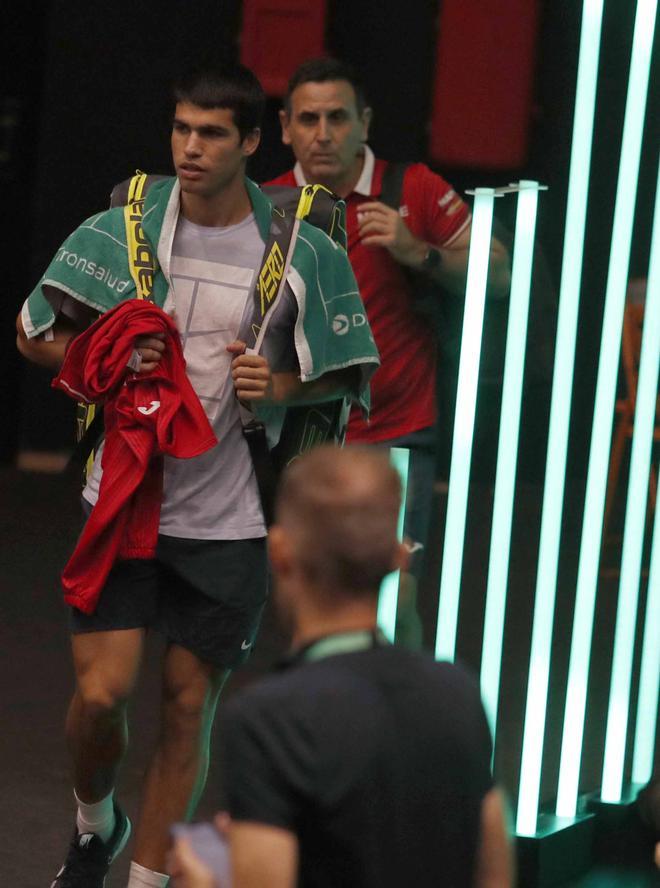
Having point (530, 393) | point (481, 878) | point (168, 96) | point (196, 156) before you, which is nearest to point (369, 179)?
point (530, 393)


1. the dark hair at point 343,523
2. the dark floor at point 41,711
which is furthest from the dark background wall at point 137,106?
the dark hair at point 343,523

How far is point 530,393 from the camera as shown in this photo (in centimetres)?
382

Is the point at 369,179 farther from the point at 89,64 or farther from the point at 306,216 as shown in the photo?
the point at 89,64

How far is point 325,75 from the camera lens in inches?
170

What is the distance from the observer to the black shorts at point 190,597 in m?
3.23

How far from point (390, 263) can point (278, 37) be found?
5451 millimetres

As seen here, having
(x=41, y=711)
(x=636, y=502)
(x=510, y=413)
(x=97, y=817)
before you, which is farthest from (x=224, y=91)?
(x=41, y=711)

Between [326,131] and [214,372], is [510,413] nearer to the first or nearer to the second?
[214,372]

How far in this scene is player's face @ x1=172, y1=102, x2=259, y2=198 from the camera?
326cm

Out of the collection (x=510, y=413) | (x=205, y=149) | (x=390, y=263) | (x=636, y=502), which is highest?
(x=205, y=149)

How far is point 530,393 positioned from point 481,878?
2.08 meters

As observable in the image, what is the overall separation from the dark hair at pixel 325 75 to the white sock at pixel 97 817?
188cm

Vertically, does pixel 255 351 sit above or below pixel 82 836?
above

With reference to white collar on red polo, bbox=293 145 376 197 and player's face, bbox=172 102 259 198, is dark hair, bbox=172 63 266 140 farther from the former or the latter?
white collar on red polo, bbox=293 145 376 197
